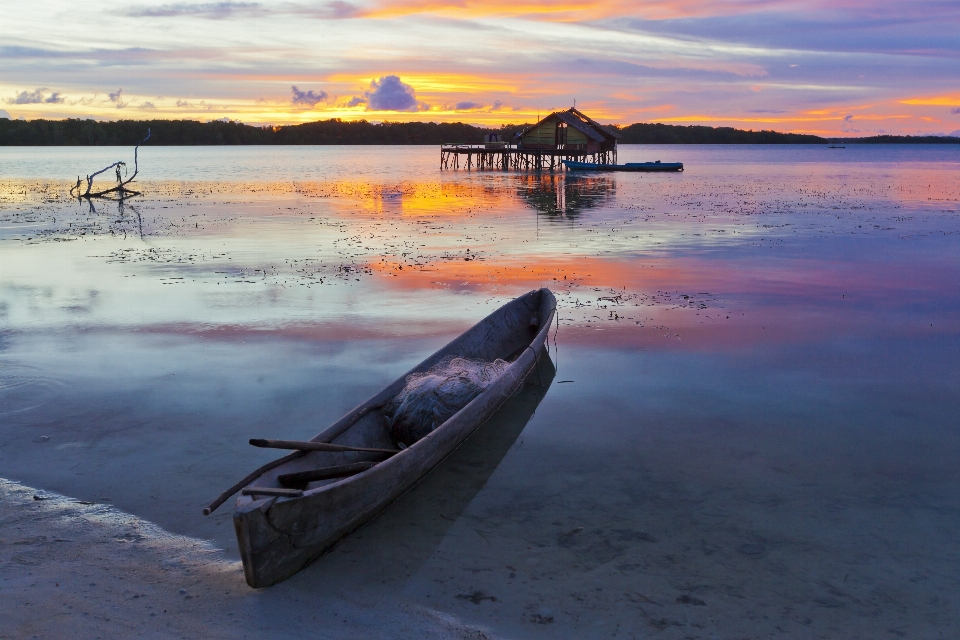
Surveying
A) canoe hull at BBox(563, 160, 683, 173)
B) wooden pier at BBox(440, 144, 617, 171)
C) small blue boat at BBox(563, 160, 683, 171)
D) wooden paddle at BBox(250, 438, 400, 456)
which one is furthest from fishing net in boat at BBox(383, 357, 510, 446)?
small blue boat at BBox(563, 160, 683, 171)

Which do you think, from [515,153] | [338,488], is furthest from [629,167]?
[338,488]

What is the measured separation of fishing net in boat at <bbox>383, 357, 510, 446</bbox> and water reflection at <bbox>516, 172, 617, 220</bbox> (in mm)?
19713

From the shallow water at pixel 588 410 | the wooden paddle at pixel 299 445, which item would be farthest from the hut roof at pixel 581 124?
the wooden paddle at pixel 299 445

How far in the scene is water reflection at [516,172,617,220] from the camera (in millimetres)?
29359

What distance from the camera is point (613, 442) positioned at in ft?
24.2

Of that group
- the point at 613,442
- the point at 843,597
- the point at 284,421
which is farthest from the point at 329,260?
the point at 843,597

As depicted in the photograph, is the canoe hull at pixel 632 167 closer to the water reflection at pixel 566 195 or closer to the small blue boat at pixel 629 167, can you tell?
the small blue boat at pixel 629 167

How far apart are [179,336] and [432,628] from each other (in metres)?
7.30

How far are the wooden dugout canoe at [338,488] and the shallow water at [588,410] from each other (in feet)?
0.74

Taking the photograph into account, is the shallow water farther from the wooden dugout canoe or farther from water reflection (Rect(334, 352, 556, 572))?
the wooden dugout canoe

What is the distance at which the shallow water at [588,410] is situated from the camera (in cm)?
512

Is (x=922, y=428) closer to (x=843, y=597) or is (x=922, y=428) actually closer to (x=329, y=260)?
(x=843, y=597)

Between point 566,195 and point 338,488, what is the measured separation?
3382cm

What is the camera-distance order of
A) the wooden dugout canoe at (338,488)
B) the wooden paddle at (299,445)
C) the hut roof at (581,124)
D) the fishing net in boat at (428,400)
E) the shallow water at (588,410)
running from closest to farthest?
the wooden dugout canoe at (338,488) < the shallow water at (588,410) < the wooden paddle at (299,445) < the fishing net in boat at (428,400) < the hut roof at (581,124)
